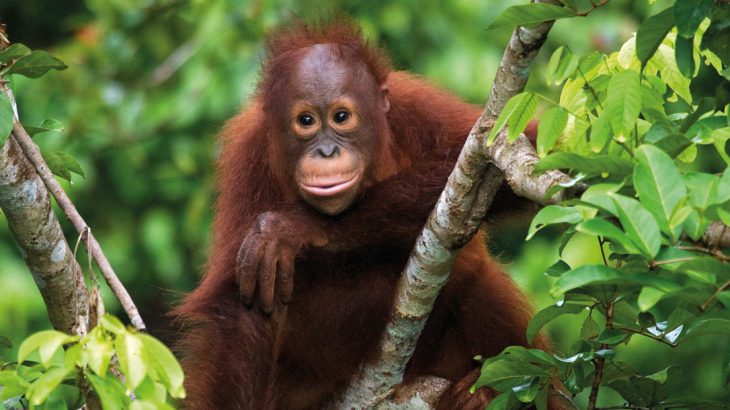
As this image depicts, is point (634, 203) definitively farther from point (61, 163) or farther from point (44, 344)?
point (61, 163)

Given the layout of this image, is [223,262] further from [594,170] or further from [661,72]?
[594,170]

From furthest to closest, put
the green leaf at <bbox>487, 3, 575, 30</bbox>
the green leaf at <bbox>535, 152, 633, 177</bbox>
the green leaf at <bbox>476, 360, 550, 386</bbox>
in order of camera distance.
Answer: the green leaf at <bbox>476, 360, 550, 386</bbox> → the green leaf at <bbox>487, 3, 575, 30</bbox> → the green leaf at <bbox>535, 152, 633, 177</bbox>

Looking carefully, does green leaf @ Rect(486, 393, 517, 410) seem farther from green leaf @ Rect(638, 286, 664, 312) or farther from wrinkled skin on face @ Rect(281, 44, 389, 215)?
wrinkled skin on face @ Rect(281, 44, 389, 215)

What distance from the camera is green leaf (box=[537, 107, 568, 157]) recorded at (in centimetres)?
232

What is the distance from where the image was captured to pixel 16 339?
17.7 feet

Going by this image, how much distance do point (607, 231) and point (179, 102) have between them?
14.6ft

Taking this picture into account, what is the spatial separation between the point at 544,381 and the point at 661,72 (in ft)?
2.71

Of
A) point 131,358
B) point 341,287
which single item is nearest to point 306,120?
point 341,287

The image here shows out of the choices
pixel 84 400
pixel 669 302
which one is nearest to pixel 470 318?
pixel 84 400

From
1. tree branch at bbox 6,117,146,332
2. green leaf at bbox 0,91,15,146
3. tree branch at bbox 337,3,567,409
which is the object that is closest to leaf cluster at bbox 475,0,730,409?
tree branch at bbox 337,3,567,409

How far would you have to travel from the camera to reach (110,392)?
1987 millimetres

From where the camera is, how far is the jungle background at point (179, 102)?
572cm

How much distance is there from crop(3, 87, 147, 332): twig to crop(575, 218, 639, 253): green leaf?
1259 millimetres

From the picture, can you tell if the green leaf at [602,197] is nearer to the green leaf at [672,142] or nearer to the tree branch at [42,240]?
the green leaf at [672,142]
